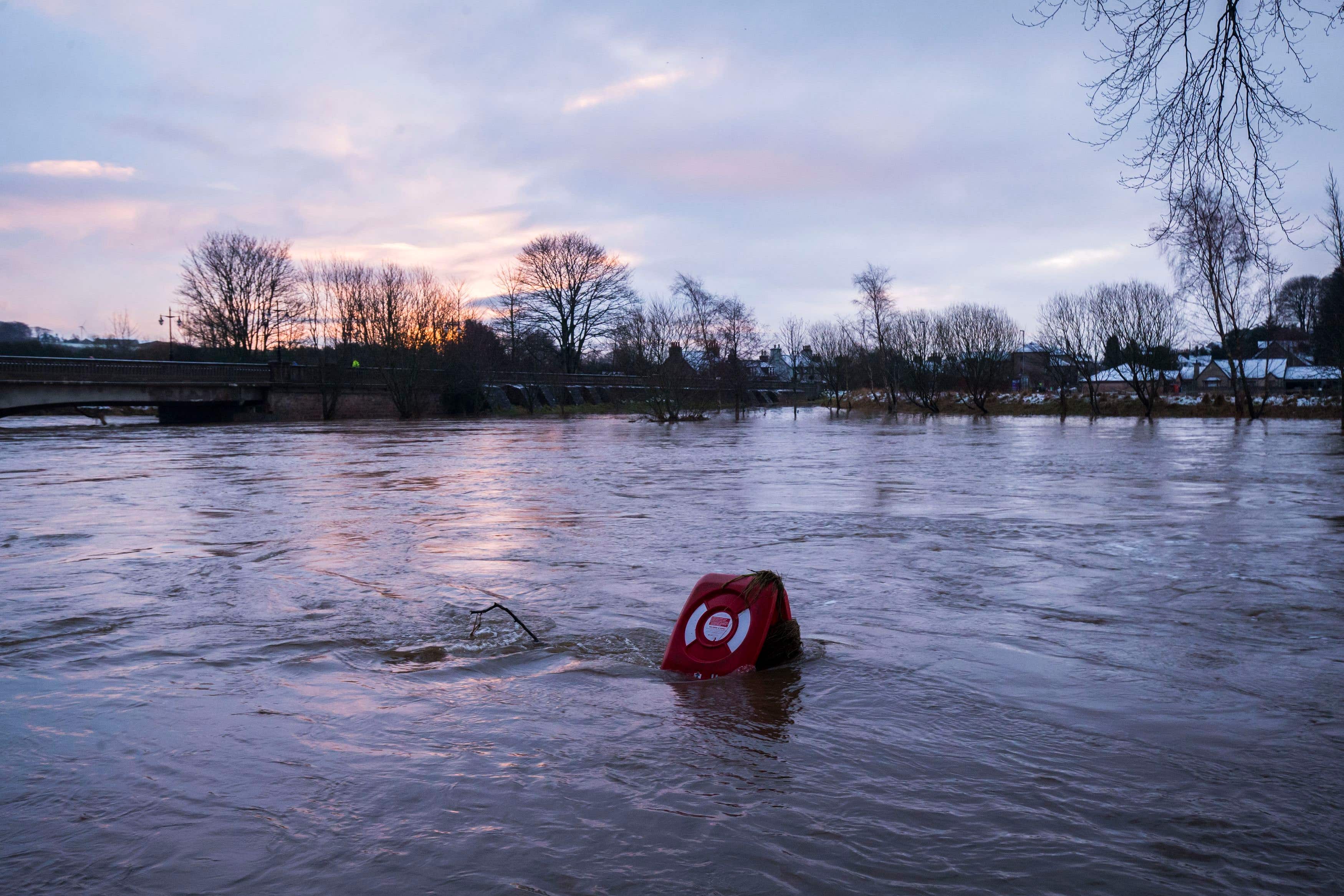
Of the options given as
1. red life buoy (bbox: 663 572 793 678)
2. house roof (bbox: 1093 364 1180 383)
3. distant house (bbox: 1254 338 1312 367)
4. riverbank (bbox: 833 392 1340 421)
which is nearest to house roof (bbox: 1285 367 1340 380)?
distant house (bbox: 1254 338 1312 367)

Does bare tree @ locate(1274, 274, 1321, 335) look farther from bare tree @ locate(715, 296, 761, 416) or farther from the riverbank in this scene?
bare tree @ locate(715, 296, 761, 416)

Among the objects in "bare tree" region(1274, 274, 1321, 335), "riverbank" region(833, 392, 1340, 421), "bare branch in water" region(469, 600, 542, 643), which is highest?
"bare tree" region(1274, 274, 1321, 335)

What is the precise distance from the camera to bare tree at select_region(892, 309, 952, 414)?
197 ft

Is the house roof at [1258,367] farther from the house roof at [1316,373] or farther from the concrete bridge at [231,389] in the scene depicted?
the concrete bridge at [231,389]

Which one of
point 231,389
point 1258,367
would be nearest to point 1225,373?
point 1258,367

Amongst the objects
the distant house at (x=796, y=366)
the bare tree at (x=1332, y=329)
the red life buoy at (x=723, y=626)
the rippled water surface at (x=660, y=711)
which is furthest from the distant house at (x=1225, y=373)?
the red life buoy at (x=723, y=626)

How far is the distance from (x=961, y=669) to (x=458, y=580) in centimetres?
403

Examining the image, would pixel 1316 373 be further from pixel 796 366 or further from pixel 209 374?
pixel 209 374

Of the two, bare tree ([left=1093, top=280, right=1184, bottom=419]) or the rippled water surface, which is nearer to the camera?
the rippled water surface

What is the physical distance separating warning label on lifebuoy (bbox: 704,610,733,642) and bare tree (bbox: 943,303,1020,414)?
55.5 meters

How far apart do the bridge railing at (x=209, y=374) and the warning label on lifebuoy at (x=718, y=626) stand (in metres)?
39.2

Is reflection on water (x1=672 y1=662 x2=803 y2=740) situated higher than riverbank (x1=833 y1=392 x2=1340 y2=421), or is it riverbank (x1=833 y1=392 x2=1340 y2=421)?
riverbank (x1=833 y1=392 x2=1340 y2=421)

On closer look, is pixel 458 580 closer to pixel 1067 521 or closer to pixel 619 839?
pixel 619 839

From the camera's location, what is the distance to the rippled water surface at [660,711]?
9.31ft
